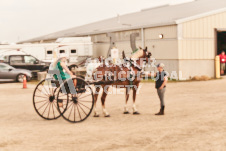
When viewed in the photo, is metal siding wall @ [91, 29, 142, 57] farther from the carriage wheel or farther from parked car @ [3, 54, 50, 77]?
the carriage wheel

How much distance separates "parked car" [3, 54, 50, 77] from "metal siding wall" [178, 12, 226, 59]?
10301 millimetres

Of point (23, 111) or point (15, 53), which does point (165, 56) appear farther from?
point (23, 111)

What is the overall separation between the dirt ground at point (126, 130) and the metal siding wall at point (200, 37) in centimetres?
1032

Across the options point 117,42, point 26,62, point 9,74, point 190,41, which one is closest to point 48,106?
point 9,74

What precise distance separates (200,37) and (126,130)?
52.9 feet

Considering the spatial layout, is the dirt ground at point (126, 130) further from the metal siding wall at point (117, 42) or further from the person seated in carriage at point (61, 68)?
the metal siding wall at point (117, 42)

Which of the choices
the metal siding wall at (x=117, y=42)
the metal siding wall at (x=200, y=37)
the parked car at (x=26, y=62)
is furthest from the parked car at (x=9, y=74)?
the metal siding wall at (x=200, y=37)

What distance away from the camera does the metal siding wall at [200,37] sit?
23.1 m

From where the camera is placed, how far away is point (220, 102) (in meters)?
13.2

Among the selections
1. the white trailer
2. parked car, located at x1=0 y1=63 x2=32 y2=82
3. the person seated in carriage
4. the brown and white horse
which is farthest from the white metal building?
the person seated in carriage

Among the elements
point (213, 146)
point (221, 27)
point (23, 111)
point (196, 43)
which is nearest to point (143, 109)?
point (23, 111)

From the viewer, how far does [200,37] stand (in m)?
23.5

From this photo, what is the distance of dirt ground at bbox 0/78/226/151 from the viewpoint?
7340 mm

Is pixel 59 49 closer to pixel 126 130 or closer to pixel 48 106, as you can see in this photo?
pixel 48 106
